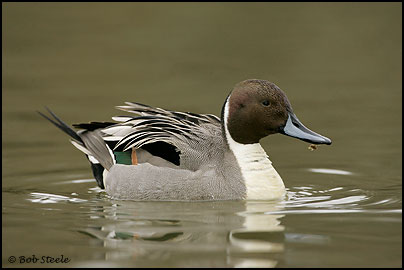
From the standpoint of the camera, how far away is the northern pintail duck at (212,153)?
7.23 meters

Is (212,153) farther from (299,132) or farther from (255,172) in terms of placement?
(299,132)

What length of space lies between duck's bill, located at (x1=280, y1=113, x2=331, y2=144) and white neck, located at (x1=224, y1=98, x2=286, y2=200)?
13.3 inches

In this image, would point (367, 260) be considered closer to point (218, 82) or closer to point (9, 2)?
point (218, 82)

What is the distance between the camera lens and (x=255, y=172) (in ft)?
24.0

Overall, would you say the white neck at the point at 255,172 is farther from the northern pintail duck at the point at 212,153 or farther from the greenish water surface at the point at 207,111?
the greenish water surface at the point at 207,111

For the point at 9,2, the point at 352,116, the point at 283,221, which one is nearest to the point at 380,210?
the point at 283,221

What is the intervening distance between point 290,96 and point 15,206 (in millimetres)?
5514

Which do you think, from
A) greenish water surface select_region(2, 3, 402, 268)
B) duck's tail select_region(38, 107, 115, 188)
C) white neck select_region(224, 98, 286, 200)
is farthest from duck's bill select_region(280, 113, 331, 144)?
duck's tail select_region(38, 107, 115, 188)

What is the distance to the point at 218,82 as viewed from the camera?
12734 mm

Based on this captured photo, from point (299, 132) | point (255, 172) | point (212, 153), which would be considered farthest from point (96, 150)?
point (299, 132)

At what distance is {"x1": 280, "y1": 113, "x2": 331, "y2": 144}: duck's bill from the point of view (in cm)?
715

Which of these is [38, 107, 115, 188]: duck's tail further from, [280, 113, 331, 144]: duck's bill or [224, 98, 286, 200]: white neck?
[280, 113, 331, 144]: duck's bill

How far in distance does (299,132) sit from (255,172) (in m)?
0.50

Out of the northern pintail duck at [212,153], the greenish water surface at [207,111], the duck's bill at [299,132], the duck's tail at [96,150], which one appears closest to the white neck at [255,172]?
the northern pintail duck at [212,153]
